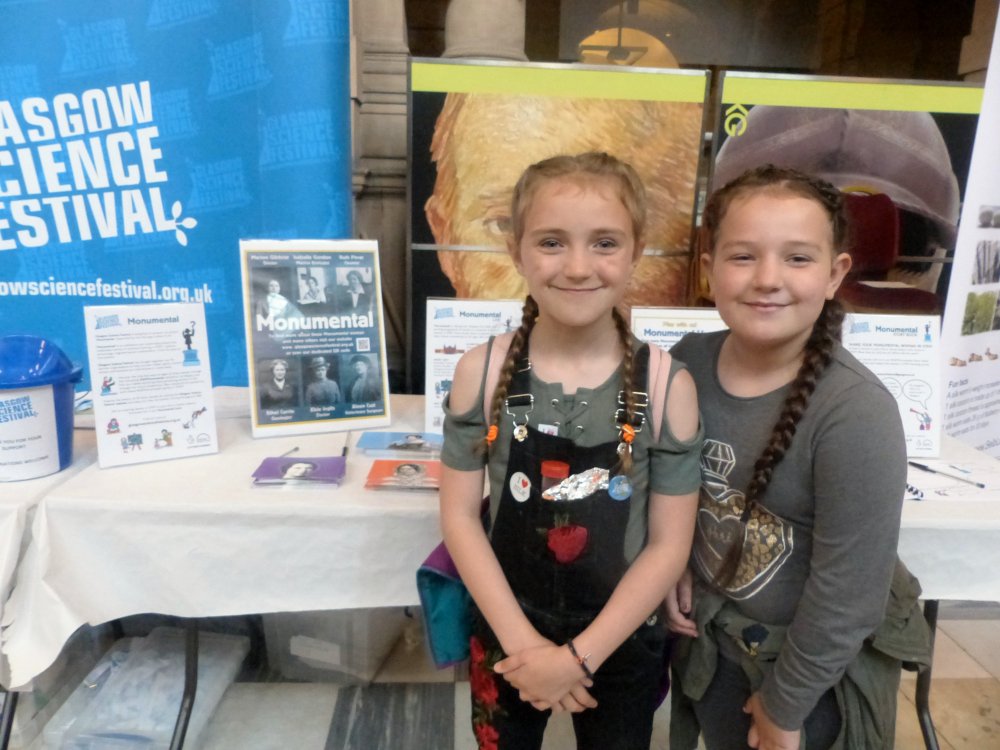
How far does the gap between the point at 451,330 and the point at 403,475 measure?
392 millimetres

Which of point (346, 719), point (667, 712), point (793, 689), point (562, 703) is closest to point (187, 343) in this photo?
point (562, 703)

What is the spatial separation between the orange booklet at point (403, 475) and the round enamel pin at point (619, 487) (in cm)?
40

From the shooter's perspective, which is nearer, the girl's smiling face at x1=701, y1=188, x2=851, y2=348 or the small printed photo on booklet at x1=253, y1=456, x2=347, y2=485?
the girl's smiling face at x1=701, y1=188, x2=851, y2=348

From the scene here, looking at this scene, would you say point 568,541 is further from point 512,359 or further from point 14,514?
point 14,514

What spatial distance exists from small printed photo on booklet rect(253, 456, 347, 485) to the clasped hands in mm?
524

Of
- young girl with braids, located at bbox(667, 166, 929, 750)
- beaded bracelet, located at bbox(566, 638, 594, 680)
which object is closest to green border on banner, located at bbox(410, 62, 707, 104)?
Result: young girl with braids, located at bbox(667, 166, 929, 750)

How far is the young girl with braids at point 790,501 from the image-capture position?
830mm

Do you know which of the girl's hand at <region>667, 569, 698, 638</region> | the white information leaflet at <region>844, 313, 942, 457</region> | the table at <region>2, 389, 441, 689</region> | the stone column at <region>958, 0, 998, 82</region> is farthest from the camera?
the stone column at <region>958, 0, 998, 82</region>

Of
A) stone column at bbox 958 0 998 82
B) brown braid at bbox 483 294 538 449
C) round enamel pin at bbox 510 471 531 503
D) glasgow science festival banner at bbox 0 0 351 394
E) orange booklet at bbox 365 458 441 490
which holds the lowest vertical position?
orange booklet at bbox 365 458 441 490

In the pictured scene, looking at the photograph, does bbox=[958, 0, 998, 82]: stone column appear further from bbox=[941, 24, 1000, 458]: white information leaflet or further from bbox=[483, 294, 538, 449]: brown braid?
bbox=[483, 294, 538, 449]: brown braid

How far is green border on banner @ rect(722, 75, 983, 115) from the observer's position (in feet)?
7.22

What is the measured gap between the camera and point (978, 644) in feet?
7.17

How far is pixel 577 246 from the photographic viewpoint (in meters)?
0.85

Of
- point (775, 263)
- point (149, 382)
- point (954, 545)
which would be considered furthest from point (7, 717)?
point (954, 545)
